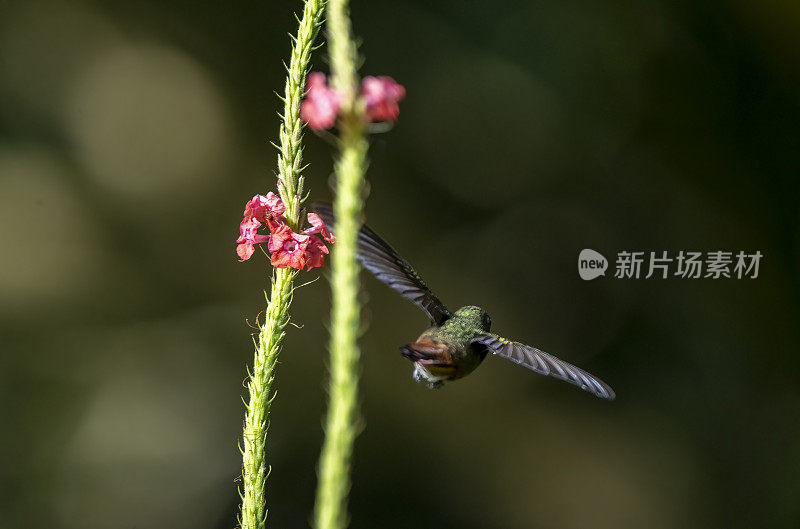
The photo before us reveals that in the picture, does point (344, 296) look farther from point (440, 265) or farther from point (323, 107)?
point (440, 265)

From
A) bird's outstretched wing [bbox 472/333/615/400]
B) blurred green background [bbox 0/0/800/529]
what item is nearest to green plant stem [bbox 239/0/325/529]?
bird's outstretched wing [bbox 472/333/615/400]

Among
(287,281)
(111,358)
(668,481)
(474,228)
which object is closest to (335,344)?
(287,281)

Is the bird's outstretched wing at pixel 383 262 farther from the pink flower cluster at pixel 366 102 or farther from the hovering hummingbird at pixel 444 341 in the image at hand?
the pink flower cluster at pixel 366 102

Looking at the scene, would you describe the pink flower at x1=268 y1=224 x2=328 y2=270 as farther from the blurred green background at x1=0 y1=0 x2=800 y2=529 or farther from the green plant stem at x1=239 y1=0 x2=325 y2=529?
the blurred green background at x1=0 y1=0 x2=800 y2=529

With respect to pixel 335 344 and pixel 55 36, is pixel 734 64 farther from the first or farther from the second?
pixel 335 344
